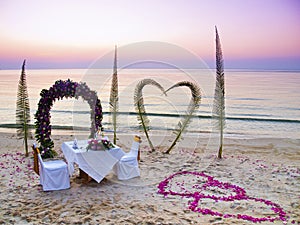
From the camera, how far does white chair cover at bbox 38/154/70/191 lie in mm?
5832

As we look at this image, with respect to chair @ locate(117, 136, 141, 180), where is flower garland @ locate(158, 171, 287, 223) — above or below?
below

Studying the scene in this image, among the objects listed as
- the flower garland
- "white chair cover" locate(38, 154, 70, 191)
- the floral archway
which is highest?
the floral archway

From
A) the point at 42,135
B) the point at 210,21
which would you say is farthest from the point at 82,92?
the point at 210,21

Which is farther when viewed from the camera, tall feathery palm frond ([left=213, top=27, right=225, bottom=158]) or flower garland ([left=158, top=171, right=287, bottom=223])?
tall feathery palm frond ([left=213, top=27, right=225, bottom=158])

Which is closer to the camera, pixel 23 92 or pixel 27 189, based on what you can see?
pixel 27 189

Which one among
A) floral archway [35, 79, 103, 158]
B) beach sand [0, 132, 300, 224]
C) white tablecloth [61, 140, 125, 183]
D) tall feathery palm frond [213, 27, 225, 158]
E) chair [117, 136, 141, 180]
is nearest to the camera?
beach sand [0, 132, 300, 224]

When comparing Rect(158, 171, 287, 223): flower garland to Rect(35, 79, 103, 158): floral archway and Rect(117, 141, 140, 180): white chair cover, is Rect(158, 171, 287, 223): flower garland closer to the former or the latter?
Rect(117, 141, 140, 180): white chair cover

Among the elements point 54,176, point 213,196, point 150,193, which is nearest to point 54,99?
point 54,176

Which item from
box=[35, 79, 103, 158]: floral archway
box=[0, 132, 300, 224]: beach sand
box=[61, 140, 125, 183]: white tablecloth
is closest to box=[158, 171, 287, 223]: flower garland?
box=[0, 132, 300, 224]: beach sand

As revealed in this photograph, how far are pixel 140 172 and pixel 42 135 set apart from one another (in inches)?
107

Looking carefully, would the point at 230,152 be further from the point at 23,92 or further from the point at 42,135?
the point at 23,92

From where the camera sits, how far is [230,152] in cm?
1006

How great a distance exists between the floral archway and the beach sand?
74 cm

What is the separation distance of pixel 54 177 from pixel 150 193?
1.90m
